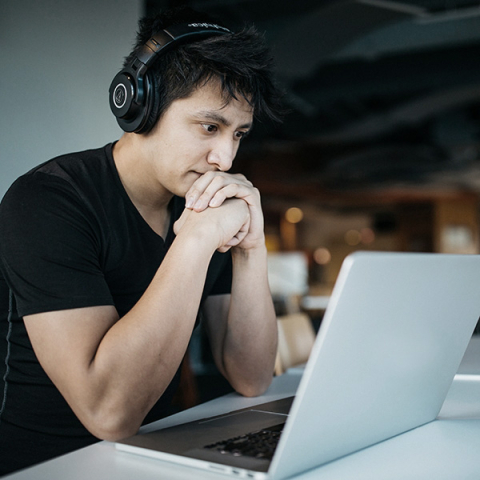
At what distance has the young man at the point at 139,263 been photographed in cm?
93

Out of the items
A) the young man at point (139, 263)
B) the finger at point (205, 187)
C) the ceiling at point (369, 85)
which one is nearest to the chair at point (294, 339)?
the young man at point (139, 263)

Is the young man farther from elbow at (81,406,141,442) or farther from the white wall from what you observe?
the white wall

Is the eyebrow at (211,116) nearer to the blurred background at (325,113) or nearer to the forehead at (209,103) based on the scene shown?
the forehead at (209,103)

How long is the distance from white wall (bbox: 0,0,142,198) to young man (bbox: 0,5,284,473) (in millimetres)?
545

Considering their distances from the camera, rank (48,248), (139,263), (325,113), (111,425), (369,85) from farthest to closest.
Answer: (325,113) → (369,85) → (139,263) → (48,248) → (111,425)

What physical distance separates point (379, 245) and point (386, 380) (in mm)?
14062

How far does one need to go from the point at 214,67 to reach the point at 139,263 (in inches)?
17.8

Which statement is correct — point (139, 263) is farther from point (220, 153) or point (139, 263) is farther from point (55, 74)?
point (55, 74)

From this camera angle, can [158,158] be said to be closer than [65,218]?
No

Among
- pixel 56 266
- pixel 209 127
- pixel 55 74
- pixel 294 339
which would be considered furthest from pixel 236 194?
pixel 294 339

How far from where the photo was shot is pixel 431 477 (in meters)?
0.74

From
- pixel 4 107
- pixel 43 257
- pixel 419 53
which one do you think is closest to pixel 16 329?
pixel 43 257

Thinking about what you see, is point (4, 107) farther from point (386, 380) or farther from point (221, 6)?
point (221, 6)

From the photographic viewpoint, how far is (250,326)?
1.29 meters
